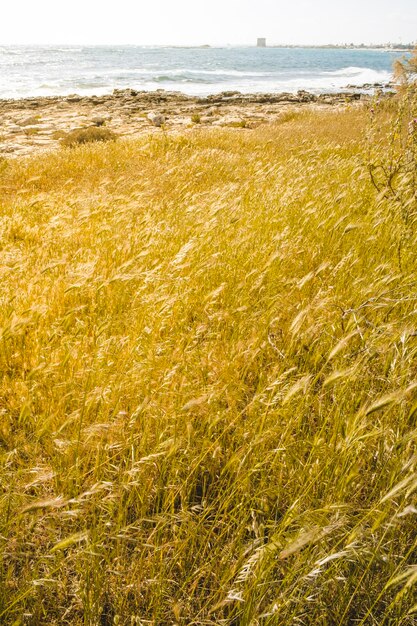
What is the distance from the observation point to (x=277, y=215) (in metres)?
4.65

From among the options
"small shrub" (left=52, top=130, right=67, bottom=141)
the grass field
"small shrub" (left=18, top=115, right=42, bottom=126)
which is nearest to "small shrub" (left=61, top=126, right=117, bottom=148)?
"small shrub" (left=52, top=130, right=67, bottom=141)

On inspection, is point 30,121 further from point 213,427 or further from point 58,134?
point 213,427

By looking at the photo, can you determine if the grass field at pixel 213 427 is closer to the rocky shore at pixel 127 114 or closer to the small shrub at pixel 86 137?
the small shrub at pixel 86 137

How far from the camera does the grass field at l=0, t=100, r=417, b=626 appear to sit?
1.44 m

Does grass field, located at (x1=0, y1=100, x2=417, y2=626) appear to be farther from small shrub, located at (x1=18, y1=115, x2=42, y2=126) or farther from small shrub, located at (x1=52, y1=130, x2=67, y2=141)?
small shrub, located at (x1=18, y1=115, x2=42, y2=126)

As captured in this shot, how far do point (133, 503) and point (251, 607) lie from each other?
2.01 ft

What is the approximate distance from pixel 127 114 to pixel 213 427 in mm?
19537

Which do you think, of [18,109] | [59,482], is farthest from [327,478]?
[18,109]

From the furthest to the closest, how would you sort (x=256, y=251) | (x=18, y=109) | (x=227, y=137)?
1. (x=18, y=109)
2. (x=227, y=137)
3. (x=256, y=251)

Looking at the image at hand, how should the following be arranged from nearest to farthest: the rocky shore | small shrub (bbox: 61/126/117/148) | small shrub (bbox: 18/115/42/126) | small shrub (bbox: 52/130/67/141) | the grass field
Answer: the grass field
small shrub (bbox: 61/126/117/148)
small shrub (bbox: 52/130/67/141)
the rocky shore
small shrub (bbox: 18/115/42/126)

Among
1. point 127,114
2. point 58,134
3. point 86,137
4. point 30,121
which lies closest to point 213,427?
point 86,137

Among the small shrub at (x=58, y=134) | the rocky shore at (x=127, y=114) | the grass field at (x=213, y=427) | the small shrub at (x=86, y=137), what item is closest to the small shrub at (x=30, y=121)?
the rocky shore at (x=127, y=114)

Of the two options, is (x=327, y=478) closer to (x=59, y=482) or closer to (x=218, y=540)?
(x=218, y=540)

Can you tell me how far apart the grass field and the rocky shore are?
29.5ft
